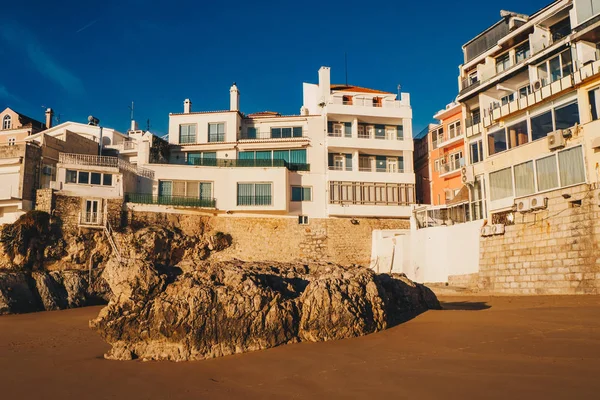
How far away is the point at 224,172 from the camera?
3781cm

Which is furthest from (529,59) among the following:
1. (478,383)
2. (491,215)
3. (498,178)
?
(478,383)

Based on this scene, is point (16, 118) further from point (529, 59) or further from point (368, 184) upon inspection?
point (529, 59)

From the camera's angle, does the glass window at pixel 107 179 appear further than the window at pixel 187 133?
No

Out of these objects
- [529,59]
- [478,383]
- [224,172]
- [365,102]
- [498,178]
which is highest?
[365,102]

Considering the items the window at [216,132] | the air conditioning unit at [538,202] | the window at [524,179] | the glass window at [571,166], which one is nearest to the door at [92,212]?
the window at [216,132]

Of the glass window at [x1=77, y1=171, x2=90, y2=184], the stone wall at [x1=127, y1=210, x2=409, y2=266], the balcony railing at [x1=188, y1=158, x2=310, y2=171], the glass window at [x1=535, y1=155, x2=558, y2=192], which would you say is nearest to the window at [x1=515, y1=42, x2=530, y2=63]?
the glass window at [x1=535, y1=155, x2=558, y2=192]

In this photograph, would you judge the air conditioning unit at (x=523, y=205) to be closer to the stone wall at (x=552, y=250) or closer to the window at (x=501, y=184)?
the stone wall at (x=552, y=250)

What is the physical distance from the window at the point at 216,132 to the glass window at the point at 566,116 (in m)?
26.2

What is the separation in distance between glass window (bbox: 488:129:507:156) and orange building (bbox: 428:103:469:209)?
955 centimetres

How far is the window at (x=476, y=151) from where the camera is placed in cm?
2778

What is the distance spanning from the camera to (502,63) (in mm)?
27906

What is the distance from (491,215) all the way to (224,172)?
2112cm

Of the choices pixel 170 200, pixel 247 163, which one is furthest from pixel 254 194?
pixel 170 200

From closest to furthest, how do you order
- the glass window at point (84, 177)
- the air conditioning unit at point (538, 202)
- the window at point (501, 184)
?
the air conditioning unit at point (538, 202) → the window at point (501, 184) → the glass window at point (84, 177)
